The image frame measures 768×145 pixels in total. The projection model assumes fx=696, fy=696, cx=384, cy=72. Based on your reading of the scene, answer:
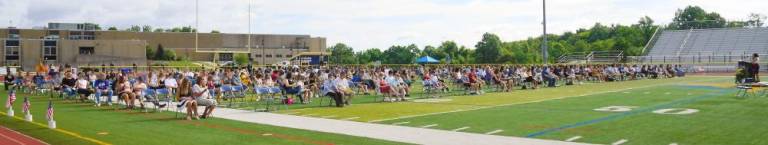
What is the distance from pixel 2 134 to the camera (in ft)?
41.3

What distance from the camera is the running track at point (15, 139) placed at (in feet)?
37.5

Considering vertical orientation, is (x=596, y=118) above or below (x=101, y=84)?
below

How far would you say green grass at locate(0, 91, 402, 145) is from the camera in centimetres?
1121

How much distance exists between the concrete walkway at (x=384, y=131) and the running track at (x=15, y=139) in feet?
13.9

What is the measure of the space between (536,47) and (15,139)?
96.0 m

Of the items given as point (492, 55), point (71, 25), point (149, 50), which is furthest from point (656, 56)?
point (71, 25)

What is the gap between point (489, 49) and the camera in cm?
7931

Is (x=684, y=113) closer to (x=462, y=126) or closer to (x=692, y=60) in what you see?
(x=462, y=126)

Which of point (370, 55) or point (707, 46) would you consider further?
point (370, 55)

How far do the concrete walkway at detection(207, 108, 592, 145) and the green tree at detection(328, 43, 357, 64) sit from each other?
84277mm

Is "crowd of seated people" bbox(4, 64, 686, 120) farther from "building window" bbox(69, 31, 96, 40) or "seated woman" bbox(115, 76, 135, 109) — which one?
"building window" bbox(69, 31, 96, 40)

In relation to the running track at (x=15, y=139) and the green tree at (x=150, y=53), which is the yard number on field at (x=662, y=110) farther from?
the green tree at (x=150, y=53)

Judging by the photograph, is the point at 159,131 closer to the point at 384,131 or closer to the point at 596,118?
the point at 384,131

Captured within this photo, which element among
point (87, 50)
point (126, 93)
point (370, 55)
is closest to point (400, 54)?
point (370, 55)
